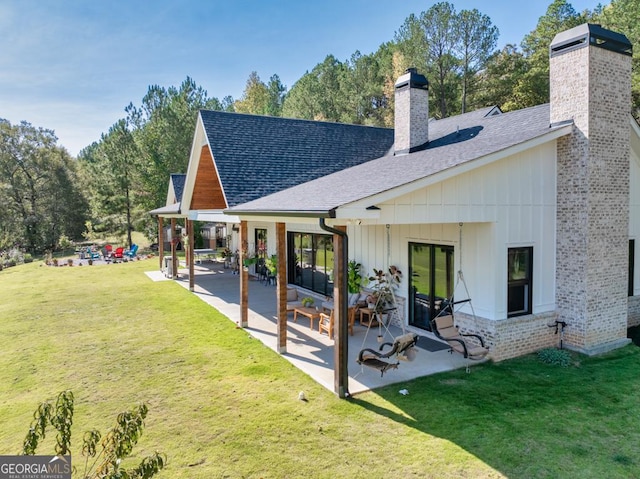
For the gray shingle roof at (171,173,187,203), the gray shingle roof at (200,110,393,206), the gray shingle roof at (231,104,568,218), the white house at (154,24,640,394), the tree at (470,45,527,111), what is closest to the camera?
the gray shingle roof at (231,104,568,218)

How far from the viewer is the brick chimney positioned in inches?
477

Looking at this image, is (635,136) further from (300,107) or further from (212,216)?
(300,107)

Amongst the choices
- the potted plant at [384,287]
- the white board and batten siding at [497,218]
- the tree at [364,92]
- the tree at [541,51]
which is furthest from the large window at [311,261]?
the tree at [364,92]

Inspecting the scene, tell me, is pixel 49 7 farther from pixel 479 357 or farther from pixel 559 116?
pixel 479 357

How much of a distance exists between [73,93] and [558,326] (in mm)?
26141

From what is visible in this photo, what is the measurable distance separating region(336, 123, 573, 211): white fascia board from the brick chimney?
14.1 ft

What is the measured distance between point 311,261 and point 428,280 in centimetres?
547

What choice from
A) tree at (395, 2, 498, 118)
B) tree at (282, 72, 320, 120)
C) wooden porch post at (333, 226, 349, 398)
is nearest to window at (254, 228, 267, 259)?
wooden porch post at (333, 226, 349, 398)

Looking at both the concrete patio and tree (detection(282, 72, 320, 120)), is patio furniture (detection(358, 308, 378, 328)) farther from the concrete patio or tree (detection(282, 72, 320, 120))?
tree (detection(282, 72, 320, 120))

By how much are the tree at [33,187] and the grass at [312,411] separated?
2986 centimetres

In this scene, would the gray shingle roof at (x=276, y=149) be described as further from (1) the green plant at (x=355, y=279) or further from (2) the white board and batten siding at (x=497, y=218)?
(2) the white board and batten siding at (x=497, y=218)

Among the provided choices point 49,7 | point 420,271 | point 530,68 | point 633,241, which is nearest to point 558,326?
point 420,271

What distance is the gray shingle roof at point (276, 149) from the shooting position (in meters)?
11.7

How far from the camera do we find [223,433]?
5441 mm
